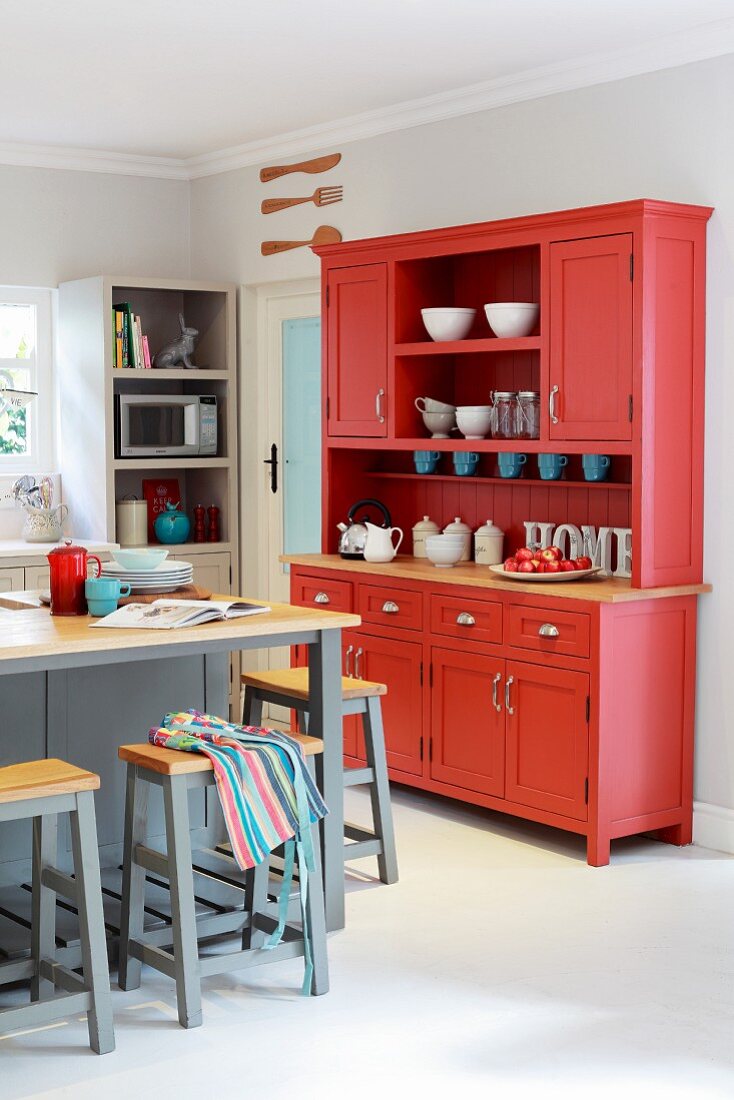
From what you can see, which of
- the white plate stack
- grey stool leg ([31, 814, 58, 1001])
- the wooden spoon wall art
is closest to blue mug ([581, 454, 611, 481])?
the white plate stack

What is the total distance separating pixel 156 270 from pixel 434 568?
2791 mm

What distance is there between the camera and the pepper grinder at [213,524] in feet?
23.0

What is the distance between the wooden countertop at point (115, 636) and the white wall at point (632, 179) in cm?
158

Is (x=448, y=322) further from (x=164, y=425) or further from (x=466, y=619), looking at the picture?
(x=164, y=425)

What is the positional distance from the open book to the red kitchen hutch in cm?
134

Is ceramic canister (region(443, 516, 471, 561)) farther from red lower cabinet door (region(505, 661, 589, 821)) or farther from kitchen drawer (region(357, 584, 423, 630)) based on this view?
red lower cabinet door (region(505, 661, 589, 821))

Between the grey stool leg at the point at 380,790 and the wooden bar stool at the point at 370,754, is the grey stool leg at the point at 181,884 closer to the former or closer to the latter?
the wooden bar stool at the point at 370,754

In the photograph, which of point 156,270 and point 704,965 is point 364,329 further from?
point 704,965

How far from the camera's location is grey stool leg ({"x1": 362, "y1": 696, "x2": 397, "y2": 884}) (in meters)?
4.36

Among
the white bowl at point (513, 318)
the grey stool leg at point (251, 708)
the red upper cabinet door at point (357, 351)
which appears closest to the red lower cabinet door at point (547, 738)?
the grey stool leg at point (251, 708)

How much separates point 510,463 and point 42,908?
8.62 ft

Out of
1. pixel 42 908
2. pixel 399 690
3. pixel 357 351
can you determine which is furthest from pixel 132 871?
pixel 357 351

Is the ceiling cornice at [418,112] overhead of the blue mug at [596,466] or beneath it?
→ overhead

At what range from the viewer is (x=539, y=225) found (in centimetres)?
478
